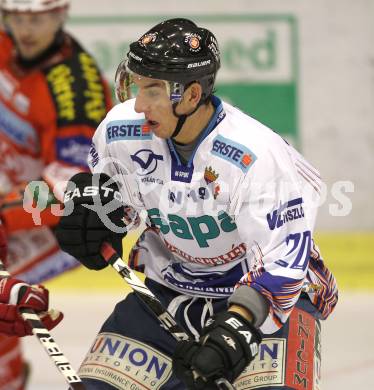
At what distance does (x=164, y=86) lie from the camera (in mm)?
3164

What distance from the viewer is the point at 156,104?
3.17 metres

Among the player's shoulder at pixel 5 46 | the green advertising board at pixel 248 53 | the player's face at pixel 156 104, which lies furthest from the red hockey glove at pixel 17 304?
the green advertising board at pixel 248 53

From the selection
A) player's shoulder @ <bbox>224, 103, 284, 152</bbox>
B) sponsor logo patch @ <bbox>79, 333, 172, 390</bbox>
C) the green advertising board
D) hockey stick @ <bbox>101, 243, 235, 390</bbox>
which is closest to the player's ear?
player's shoulder @ <bbox>224, 103, 284, 152</bbox>

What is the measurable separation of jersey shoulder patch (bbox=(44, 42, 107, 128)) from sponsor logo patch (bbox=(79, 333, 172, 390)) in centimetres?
165

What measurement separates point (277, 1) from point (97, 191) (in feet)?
11.2

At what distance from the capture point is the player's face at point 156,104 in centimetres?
316

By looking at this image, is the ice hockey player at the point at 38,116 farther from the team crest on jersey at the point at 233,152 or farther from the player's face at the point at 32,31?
the team crest on jersey at the point at 233,152

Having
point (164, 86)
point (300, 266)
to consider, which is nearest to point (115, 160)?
point (164, 86)

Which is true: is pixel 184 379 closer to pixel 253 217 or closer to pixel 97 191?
pixel 253 217

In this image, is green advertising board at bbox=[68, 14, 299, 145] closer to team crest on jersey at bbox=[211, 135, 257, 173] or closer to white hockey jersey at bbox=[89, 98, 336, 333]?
white hockey jersey at bbox=[89, 98, 336, 333]

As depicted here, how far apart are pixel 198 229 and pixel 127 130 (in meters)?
0.35

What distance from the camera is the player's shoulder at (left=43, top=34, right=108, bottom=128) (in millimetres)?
4852

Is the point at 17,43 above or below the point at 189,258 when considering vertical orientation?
above

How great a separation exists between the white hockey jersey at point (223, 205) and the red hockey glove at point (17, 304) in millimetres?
335
